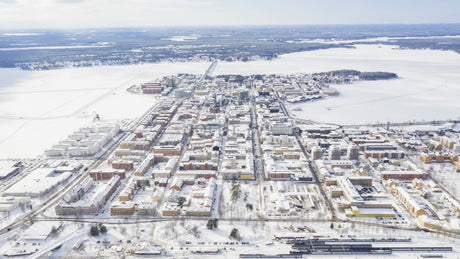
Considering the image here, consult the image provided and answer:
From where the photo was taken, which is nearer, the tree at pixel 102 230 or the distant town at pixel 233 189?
the distant town at pixel 233 189

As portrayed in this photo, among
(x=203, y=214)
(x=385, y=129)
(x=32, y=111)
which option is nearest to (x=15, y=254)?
(x=203, y=214)

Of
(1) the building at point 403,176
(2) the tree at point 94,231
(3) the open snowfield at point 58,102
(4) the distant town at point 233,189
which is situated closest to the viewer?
(4) the distant town at point 233,189

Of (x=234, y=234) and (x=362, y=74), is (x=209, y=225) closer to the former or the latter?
(x=234, y=234)

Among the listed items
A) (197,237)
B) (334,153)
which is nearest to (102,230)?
(197,237)

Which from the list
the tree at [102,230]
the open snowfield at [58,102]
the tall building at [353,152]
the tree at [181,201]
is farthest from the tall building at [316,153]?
the open snowfield at [58,102]

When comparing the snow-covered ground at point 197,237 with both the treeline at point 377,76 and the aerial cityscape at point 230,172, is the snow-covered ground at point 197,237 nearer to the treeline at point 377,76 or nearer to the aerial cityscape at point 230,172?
the aerial cityscape at point 230,172
